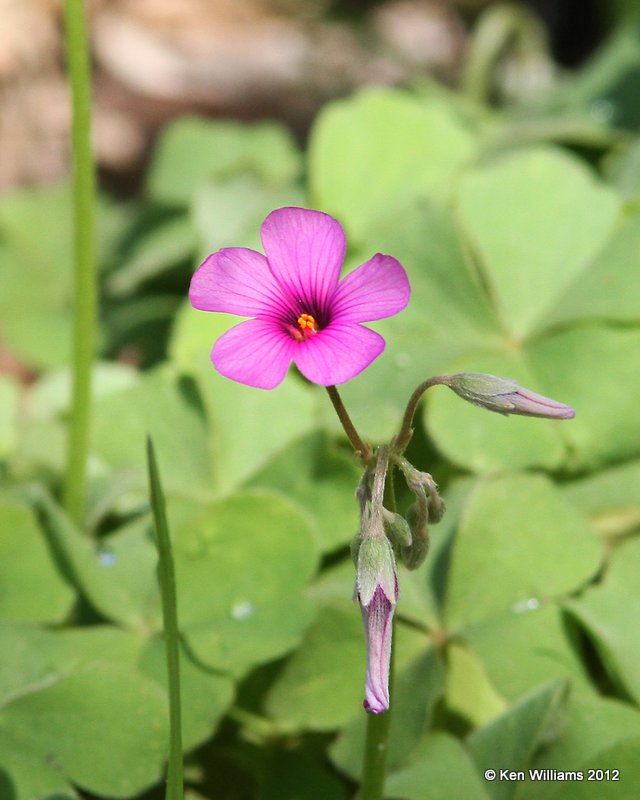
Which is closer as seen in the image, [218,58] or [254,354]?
[254,354]

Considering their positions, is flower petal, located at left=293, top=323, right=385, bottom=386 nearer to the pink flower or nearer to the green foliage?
the pink flower

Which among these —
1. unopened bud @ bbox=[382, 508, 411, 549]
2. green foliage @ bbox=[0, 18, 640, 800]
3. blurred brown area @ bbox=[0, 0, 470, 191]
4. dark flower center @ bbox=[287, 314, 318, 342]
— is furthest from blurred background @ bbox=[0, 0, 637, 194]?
unopened bud @ bbox=[382, 508, 411, 549]

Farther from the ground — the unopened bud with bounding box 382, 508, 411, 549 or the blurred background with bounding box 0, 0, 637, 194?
the blurred background with bounding box 0, 0, 637, 194

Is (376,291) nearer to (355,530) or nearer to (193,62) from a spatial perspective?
(355,530)

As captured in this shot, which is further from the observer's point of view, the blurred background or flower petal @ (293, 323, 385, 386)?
the blurred background
